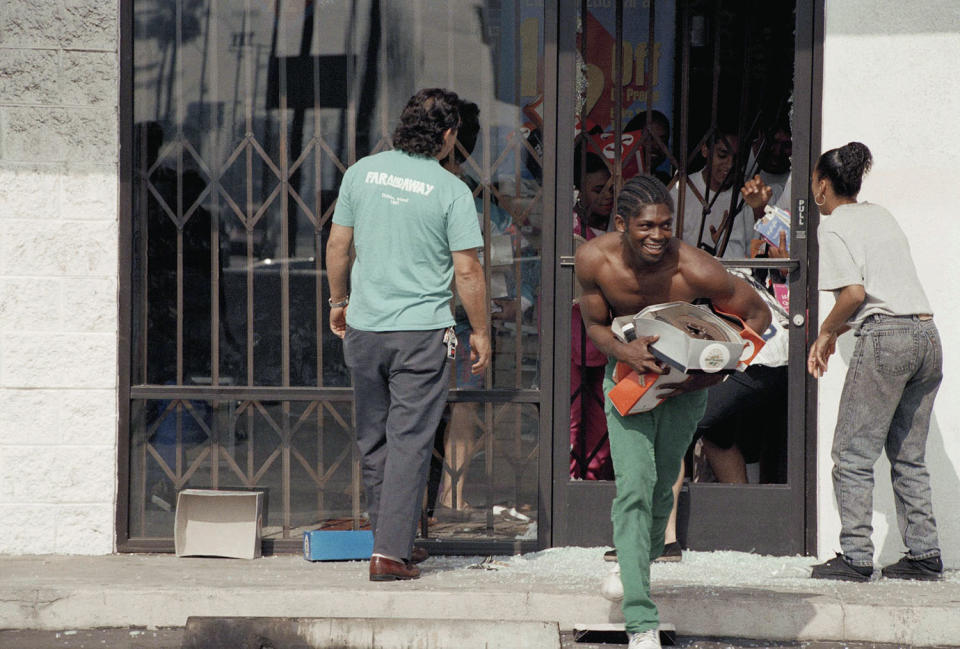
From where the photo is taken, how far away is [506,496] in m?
5.88

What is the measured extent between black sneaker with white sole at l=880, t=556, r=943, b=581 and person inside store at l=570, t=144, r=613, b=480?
4.62ft

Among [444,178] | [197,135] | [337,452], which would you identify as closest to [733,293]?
[444,178]

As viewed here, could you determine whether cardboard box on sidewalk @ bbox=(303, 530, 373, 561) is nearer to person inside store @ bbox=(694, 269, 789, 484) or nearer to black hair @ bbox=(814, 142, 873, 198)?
person inside store @ bbox=(694, 269, 789, 484)

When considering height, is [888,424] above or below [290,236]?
below

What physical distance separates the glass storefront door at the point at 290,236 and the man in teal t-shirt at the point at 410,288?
67cm

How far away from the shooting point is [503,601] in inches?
193

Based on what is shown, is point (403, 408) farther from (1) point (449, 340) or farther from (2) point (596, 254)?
(2) point (596, 254)

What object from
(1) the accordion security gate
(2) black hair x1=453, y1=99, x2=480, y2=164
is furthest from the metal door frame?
(2) black hair x1=453, y1=99, x2=480, y2=164

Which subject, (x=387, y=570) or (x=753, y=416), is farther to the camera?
(x=753, y=416)

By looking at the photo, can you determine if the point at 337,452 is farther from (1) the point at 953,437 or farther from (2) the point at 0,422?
(1) the point at 953,437

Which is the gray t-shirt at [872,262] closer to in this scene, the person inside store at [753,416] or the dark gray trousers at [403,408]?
the person inside store at [753,416]

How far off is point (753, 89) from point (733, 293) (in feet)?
5.94

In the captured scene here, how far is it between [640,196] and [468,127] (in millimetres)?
1797

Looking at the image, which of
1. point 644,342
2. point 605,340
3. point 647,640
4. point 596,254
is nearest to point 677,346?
point 644,342
